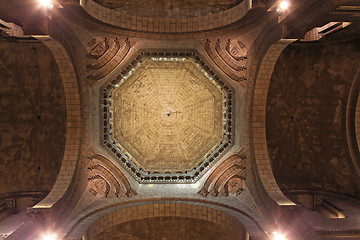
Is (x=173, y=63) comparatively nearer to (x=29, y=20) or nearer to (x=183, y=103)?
(x=183, y=103)

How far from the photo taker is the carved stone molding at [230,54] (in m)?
9.92

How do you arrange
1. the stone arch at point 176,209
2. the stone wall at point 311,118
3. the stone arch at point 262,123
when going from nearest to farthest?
1. the stone arch at point 176,209
2. the stone arch at point 262,123
3. the stone wall at point 311,118

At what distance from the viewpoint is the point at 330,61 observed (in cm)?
1034

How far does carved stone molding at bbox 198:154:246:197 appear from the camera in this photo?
10093 mm

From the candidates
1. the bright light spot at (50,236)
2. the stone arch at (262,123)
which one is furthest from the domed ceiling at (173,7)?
the bright light spot at (50,236)

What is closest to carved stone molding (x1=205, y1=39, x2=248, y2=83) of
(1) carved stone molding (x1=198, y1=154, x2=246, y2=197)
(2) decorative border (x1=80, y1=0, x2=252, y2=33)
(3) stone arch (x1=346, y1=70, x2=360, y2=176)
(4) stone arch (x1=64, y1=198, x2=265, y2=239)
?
(2) decorative border (x1=80, y1=0, x2=252, y2=33)

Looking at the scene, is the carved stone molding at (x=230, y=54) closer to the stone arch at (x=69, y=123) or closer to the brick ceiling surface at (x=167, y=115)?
the brick ceiling surface at (x=167, y=115)

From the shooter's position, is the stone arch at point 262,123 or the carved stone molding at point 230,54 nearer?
the stone arch at point 262,123

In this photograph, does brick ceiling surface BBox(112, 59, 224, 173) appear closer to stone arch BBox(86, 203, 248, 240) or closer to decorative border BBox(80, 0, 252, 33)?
decorative border BBox(80, 0, 252, 33)

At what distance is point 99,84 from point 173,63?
3.65 metres

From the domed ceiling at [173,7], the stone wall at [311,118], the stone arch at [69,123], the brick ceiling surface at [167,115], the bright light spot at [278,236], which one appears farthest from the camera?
the brick ceiling surface at [167,115]

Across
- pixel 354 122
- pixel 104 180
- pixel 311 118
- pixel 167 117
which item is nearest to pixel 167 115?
pixel 167 117

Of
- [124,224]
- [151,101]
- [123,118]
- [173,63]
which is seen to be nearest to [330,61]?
[173,63]

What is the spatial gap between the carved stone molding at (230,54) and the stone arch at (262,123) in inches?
31.4
